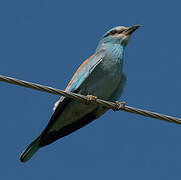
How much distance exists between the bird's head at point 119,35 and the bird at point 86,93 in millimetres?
469

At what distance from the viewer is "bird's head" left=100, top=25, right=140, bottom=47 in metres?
9.93

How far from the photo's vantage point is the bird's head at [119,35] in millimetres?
9928

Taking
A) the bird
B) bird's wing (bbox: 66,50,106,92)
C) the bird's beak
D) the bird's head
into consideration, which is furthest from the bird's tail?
the bird's beak

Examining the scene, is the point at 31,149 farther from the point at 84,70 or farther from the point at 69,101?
the point at 84,70

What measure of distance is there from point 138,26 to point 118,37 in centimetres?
50

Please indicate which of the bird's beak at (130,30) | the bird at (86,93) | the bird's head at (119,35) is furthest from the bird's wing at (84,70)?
the bird's beak at (130,30)

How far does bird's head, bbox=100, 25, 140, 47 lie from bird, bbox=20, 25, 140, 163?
1.54 ft

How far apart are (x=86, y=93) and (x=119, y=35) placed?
1.77 m

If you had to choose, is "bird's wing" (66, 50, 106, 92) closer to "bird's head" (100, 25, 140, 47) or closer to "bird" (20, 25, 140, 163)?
"bird" (20, 25, 140, 163)

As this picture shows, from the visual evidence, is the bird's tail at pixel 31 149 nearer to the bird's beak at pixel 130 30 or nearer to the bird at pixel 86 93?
the bird at pixel 86 93

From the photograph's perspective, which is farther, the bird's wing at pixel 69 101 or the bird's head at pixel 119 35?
the bird's head at pixel 119 35

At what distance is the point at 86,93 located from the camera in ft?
29.2

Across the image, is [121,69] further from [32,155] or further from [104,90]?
[32,155]

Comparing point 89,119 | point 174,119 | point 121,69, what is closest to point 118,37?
point 121,69
